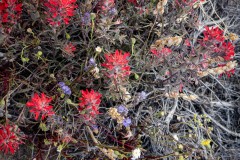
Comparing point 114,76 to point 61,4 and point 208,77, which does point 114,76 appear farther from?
point 208,77

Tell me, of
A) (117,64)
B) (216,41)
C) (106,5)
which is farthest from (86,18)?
(216,41)

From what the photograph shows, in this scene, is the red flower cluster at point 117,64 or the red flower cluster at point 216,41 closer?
the red flower cluster at point 117,64

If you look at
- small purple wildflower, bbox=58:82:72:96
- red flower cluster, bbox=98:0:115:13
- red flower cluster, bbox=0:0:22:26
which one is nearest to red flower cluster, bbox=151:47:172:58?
red flower cluster, bbox=98:0:115:13

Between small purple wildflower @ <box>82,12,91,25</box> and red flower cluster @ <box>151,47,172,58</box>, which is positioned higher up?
small purple wildflower @ <box>82,12,91,25</box>

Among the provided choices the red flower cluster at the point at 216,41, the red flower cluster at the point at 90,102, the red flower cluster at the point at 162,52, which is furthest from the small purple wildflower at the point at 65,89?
the red flower cluster at the point at 216,41

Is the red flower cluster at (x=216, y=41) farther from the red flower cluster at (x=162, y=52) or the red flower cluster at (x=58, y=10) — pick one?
the red flower cluster at (x=58, y=10)

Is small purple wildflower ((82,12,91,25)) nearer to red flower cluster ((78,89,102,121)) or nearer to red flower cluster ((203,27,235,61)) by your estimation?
red flower cluster ((78,89,102,121))

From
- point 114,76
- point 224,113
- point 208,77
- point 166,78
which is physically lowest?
point 224,113

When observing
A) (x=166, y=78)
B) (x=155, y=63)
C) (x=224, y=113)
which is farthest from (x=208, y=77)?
(x=155, y=63)
